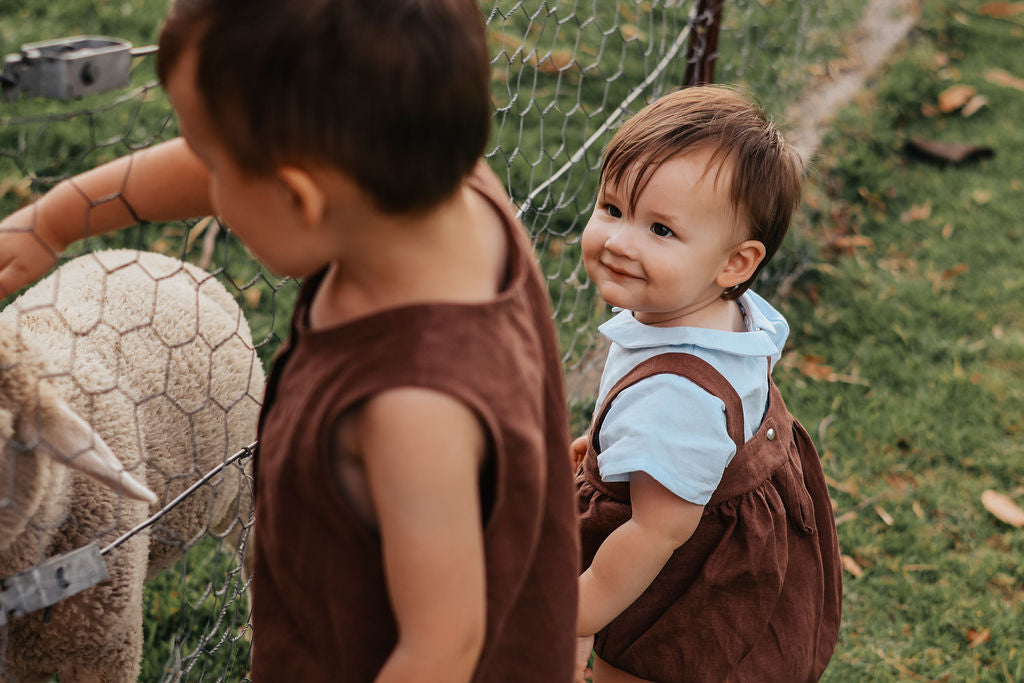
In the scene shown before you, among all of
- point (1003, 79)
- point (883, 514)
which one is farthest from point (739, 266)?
point (1003, 79)

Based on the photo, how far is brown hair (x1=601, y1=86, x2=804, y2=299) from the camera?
1818mm

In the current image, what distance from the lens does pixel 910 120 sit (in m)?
5.76

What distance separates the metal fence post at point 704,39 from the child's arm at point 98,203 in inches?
102

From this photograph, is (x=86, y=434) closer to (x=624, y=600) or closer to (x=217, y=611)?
(x=624, y=600)

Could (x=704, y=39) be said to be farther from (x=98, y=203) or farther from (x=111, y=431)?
(x=98, y=203)

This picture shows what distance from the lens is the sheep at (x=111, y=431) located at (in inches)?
60.4

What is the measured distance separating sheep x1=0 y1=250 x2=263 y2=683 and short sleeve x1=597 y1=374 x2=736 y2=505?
76cm

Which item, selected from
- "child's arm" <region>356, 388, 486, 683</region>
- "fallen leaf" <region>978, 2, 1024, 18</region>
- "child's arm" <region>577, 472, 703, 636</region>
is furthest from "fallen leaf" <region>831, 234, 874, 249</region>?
"child's arm" <region>356, 388, 486, 683</region>

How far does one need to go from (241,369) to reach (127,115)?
2.62 meters

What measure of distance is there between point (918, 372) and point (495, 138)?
6.46 ft

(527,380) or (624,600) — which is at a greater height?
(527,380)

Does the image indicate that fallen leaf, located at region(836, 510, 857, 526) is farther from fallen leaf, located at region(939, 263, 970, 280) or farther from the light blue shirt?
fallen leaf, located at region(939, 263, 970, 280)

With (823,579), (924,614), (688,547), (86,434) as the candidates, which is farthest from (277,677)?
(924,614)

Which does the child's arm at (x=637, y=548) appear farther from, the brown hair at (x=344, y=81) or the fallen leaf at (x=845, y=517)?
the fallen leaf at (x=845, y=517)
